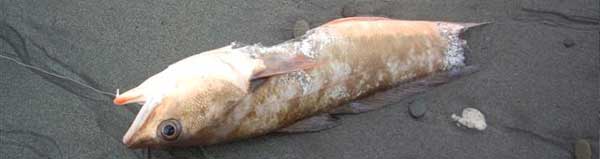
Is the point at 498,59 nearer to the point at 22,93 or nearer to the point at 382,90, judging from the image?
the point at 382,90

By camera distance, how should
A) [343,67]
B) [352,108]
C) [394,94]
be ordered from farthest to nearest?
[394,94] < [352,108] < [343,67]

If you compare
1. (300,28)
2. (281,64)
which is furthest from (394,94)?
(281,64)

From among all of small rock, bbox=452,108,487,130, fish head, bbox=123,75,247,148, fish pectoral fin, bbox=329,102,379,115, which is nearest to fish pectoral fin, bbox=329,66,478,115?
fish pectoral fin, bbox=329,102,379,115

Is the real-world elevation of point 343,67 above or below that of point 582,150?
above

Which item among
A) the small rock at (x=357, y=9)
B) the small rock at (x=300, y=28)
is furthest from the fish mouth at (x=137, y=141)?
the small rock at (x=357, y=9)

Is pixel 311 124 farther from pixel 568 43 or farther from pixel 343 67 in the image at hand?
pixel 568 43

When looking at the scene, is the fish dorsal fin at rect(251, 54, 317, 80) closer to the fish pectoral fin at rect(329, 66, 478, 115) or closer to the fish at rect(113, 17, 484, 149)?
the fish at rect(113, 17, 484, 149)

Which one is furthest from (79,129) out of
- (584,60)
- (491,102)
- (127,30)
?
(584,60)
